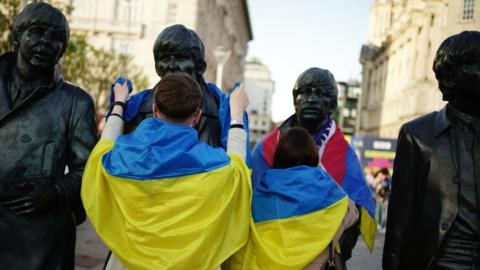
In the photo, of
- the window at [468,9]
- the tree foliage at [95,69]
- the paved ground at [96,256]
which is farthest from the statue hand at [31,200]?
the tree foliage at [95,69]

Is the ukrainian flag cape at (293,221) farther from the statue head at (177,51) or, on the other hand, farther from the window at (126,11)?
the window at (126,11)

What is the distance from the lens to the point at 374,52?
247ft

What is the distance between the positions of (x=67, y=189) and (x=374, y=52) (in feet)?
251

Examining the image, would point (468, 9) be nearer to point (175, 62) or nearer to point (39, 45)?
point (175, 62)

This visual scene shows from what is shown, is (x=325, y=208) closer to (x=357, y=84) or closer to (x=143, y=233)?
(x=143, y=233)

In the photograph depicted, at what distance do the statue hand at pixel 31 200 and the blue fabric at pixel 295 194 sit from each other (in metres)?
1.10

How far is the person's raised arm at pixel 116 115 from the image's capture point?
2.77 meters

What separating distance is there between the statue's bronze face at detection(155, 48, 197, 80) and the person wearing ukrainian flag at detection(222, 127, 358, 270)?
2.36ft

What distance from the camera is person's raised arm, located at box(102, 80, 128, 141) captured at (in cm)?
277

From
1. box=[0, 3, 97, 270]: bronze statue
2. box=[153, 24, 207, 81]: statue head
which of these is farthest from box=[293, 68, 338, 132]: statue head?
box=[0, 3, 97, 270]: bronze statue

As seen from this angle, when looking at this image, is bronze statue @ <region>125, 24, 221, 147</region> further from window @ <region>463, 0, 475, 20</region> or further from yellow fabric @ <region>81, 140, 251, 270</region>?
window @ <region>463, 0, 475, 20</region>

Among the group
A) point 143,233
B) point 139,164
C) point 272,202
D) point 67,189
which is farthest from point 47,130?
point 272,202

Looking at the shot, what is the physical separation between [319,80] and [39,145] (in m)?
1.99

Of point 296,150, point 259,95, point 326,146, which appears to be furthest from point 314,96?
point 259,95
